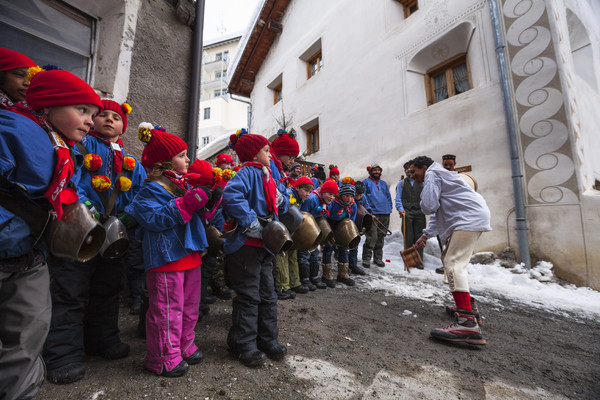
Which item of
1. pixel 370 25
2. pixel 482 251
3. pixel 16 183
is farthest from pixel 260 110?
pixel 16 183

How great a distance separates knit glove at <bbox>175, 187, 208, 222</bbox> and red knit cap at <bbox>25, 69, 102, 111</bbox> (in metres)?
0.71

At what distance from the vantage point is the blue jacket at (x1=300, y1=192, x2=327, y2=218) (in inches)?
146

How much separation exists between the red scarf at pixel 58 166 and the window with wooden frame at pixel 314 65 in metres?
11.6

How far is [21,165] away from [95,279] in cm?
120

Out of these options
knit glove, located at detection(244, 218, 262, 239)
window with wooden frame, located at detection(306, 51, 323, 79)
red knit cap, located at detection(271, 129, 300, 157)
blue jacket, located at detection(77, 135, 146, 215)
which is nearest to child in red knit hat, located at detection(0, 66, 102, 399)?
blue jacket, located at detection(77, 135, 146, 215)

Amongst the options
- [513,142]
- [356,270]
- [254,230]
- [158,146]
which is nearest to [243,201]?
[254,230]

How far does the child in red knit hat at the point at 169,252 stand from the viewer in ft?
5.71

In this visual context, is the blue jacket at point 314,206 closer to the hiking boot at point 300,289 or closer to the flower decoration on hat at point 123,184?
the hiking boot at point 300,289

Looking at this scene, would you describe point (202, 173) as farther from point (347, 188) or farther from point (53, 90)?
point (347, 188)

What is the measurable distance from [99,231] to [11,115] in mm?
565

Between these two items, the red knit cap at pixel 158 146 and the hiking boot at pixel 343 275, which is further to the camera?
the hiking boot at pixel 343 275

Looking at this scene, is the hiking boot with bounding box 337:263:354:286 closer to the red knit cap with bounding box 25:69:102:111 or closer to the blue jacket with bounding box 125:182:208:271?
the blue jacket with bounding box 125:182:208:271

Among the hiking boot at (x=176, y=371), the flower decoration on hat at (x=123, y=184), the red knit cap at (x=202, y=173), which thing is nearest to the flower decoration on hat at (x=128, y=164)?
the flower decoration on hat at (x=123, y=184)

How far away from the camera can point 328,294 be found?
150 inches
